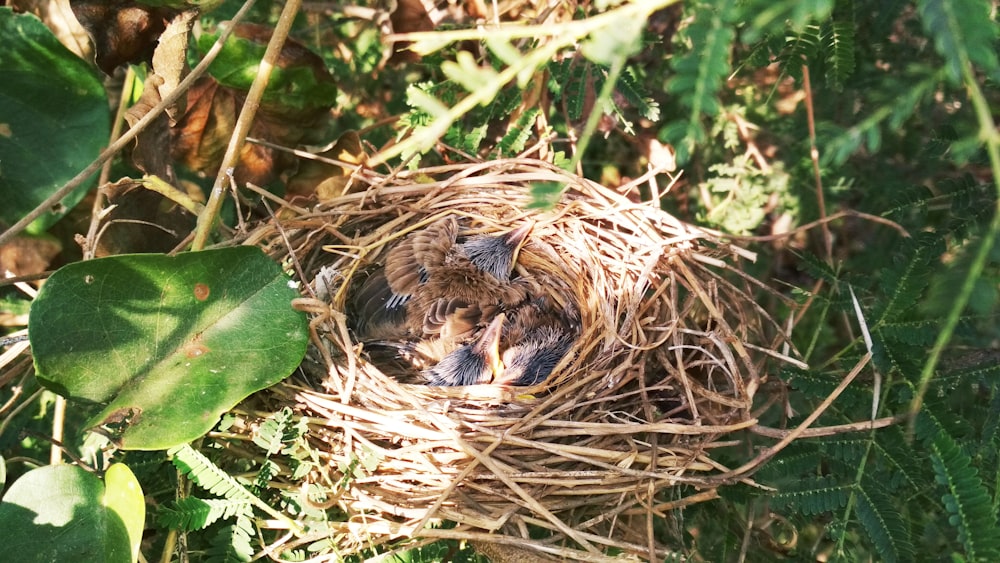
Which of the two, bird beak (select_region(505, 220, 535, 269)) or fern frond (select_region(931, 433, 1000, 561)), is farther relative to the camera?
bird beak (select_region(505, 220, 535, 269))

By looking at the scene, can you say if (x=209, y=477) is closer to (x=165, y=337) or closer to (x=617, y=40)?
(x=165, y=337)

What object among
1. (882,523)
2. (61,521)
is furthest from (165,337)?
(882,523)

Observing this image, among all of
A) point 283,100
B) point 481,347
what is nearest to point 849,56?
point 481,347

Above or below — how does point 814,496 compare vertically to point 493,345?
above

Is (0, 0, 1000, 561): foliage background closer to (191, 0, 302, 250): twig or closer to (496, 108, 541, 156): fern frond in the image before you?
(496, 108, 541, 156): fern frond

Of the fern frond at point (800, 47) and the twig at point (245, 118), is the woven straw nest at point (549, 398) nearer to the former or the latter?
the twig at point (245, 118)

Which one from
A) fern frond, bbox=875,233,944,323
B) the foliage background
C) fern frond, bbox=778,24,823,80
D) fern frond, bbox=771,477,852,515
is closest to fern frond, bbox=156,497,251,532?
the foliage background

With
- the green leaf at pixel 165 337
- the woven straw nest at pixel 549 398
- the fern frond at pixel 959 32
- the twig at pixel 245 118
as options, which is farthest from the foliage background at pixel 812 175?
the twig at pixel 245 118
